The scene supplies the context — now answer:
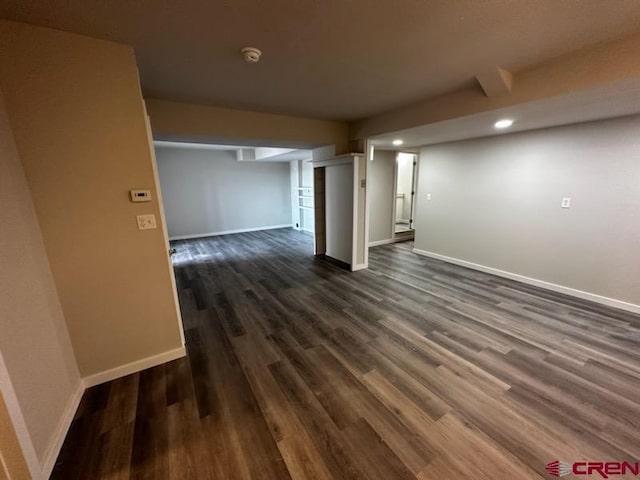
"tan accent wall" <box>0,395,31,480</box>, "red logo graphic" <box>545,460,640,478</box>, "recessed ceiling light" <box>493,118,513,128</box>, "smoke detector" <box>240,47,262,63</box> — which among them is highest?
"smoke detector" <box>240,47,262,63</box>

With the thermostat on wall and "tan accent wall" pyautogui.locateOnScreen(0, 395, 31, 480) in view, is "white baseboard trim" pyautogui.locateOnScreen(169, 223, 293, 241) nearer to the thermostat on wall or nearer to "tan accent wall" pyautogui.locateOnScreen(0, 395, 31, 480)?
the thermostat on wall

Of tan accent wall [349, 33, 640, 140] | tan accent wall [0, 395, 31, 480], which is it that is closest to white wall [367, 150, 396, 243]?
tan accent wall [349, 33, 640, 140]

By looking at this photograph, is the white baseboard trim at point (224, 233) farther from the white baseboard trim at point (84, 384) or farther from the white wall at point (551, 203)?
the white baseboard trim at point (84, 384)

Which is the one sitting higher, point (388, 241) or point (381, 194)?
point (381, 194)

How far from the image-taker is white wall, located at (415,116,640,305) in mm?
2859

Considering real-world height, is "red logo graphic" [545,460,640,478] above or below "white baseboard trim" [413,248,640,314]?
below

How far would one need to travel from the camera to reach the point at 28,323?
1.39 metres

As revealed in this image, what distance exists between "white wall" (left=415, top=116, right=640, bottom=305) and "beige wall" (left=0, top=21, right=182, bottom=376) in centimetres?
454

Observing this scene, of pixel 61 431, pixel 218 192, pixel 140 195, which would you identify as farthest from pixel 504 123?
pixel 218 192

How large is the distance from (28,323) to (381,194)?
223 inches

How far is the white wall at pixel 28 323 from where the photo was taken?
A: 125cm

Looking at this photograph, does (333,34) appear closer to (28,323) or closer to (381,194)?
(28,323)

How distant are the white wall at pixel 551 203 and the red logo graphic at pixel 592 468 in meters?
2.55

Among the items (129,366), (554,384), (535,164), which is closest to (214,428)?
(129,366)
